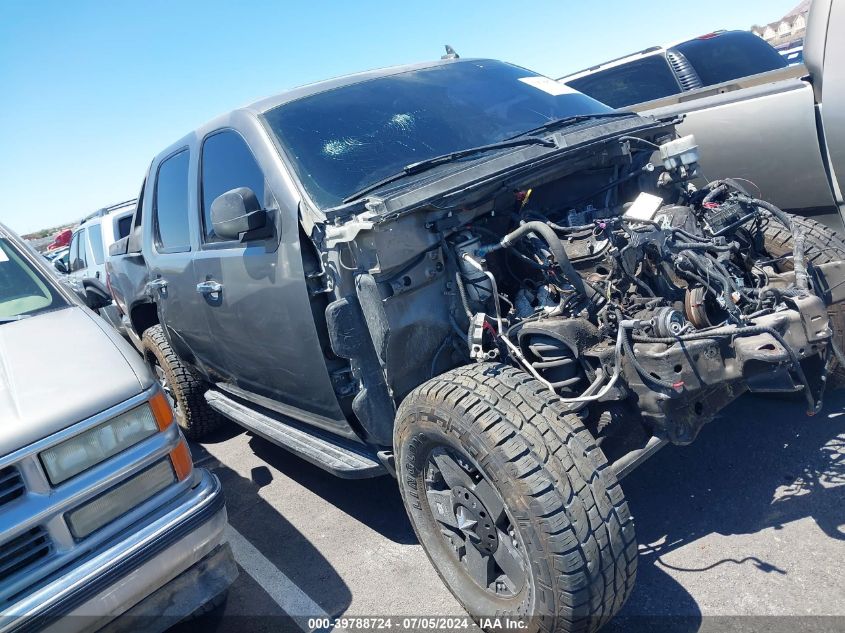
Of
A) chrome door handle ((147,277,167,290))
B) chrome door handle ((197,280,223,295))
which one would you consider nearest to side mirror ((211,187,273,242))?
chrome door handle ((197,280,223,295))

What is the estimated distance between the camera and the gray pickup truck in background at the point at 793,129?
3521 mm

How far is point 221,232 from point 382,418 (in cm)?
114

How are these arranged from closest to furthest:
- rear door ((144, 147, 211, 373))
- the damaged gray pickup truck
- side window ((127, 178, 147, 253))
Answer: the damaged gray pickup truck → rear door ((144, 147, 211, 373)) → side window ((127, 178, 147, 253))

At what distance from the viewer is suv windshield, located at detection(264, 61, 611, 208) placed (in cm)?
292

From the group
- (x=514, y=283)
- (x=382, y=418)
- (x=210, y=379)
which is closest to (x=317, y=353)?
(x=382, y=418)

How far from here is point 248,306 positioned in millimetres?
3203

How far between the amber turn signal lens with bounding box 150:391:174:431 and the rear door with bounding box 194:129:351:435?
669 mm

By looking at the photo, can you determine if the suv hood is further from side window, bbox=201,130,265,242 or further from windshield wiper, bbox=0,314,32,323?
side window, bbox=201,130,265,242

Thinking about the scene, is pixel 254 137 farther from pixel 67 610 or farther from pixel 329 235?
pixel 67 610

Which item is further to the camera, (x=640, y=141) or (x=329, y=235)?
(x=640, y=141)

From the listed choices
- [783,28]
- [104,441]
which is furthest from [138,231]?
[783,28]

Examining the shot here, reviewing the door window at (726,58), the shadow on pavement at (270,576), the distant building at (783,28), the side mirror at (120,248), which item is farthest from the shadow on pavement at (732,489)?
the distant building at (783,28)

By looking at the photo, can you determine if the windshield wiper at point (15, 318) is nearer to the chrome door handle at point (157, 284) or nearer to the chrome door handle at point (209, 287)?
the chrome door handle at point (209, 287)

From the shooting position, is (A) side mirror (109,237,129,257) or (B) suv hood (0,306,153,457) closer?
(B) suv hood (0,306,153,457)
